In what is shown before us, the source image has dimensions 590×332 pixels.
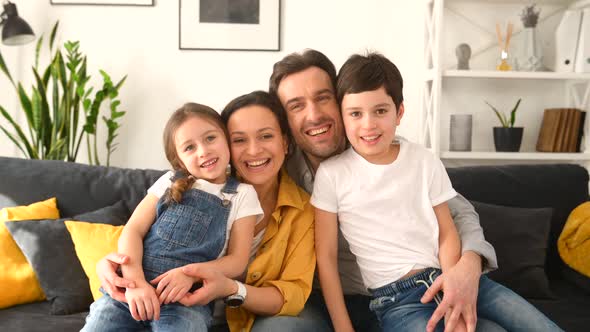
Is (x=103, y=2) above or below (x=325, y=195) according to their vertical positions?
above

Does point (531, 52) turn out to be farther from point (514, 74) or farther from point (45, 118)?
point (45, 118)

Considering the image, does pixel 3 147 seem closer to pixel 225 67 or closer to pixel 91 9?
pixel 91 9

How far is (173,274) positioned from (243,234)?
0.24 m

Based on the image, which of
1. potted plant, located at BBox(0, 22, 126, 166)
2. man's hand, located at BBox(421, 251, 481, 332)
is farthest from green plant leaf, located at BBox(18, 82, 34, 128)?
man's hand, located at BBox(421, 251, 481, 332)

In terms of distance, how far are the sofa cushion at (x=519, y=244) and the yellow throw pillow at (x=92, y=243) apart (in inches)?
51.5

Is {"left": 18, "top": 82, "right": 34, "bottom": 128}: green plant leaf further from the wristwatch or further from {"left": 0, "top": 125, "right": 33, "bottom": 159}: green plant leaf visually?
the wristwatch

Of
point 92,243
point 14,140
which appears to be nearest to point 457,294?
point 92,243

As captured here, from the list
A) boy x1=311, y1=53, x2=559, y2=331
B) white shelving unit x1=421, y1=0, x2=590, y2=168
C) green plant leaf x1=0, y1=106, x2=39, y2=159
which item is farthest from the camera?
white shelving unit x1=421, y1=0, x2=590, y2=168

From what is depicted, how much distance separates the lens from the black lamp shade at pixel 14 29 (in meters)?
2.94

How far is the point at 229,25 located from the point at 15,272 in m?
1.95

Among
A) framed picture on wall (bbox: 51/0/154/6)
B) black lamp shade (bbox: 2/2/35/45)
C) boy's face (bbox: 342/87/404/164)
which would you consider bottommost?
boy's face (bbox: 342/87/404/164)

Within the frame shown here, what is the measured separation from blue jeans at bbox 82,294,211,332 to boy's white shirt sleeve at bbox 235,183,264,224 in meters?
0.28

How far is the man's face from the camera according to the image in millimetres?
1726

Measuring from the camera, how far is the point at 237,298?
1.47 metres
